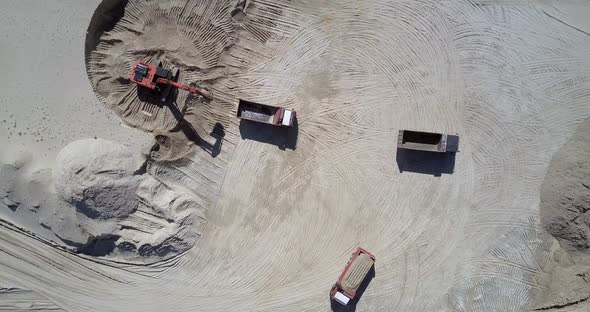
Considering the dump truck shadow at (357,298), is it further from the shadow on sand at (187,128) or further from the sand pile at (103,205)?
the shadow on sand at (187,128)

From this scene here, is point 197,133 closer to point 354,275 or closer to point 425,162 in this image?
point 354,275

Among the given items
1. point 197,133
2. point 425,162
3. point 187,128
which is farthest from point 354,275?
point 187,128

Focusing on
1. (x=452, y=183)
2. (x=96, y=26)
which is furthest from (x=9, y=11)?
(x=452, y=183)

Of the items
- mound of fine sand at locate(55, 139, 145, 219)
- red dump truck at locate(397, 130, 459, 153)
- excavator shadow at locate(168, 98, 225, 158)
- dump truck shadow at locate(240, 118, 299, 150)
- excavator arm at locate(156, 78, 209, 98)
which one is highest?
red dump truck at locate(397, 130, 459, 153)

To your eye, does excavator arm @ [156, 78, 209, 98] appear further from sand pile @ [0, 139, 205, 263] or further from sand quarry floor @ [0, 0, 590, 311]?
sand pile @ [0, 139, 205, 263]

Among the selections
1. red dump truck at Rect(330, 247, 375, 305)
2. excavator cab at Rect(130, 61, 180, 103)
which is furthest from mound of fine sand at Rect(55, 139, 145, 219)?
red dump truck at Rect(330, 247, 375, 305)

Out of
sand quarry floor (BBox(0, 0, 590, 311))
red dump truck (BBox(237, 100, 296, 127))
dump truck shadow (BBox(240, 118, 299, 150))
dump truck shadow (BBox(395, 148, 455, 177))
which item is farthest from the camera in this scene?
dump truck shadow (BBox(240, 118, 299, 150))
